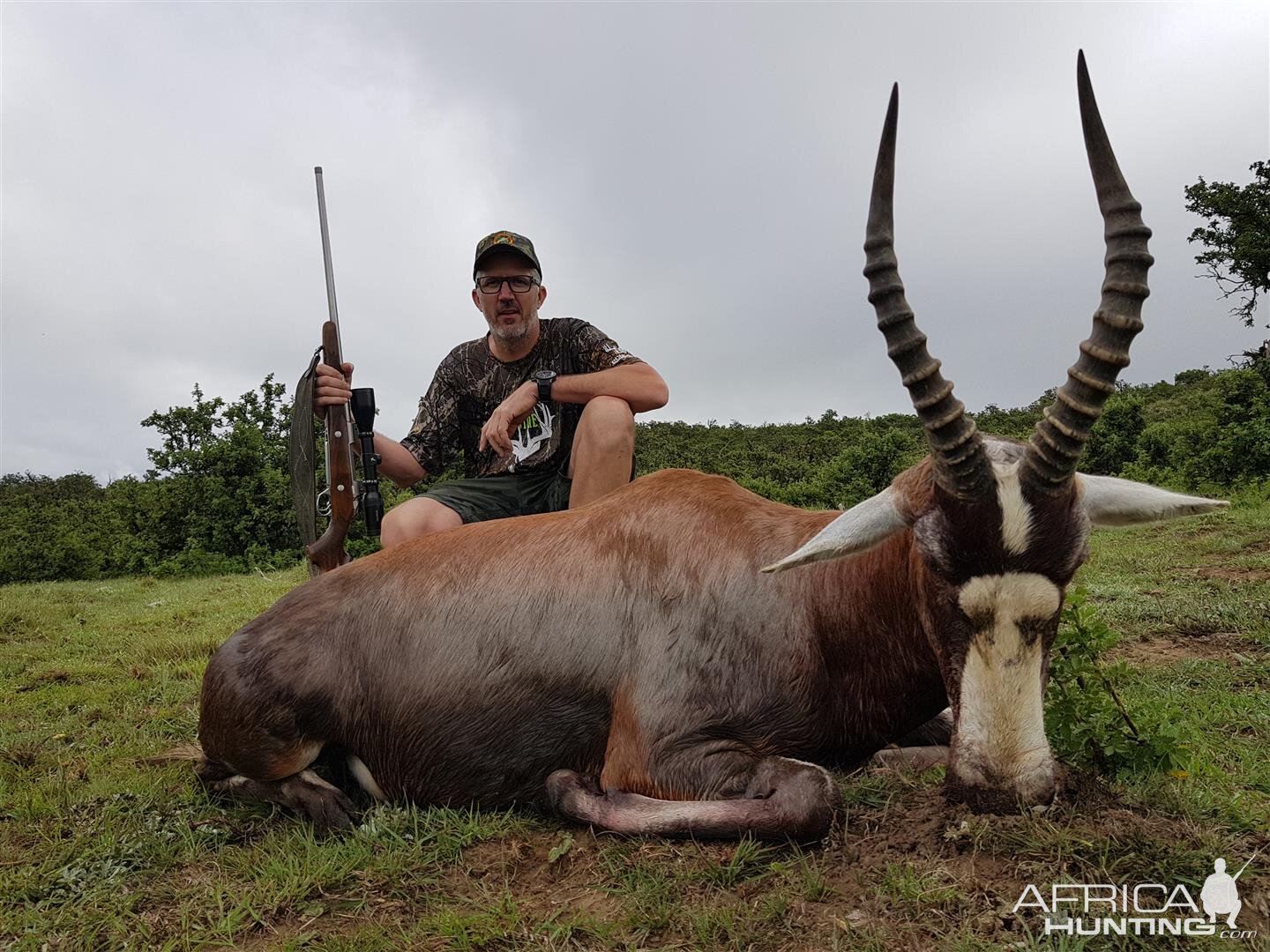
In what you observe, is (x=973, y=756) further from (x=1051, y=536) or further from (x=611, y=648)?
(x=611, y=648)

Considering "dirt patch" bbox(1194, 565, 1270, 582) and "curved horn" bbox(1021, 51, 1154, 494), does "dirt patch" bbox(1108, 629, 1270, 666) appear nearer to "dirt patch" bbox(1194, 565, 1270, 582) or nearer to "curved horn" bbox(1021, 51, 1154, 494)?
"dirt patch" bbox(1194, 565, 1270, 582)

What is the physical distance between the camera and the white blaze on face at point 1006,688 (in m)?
2.70

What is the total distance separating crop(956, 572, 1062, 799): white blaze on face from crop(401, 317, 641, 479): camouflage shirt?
3653 millimetres

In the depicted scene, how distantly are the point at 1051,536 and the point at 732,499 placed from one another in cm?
149

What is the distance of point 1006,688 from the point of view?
8.94 feet

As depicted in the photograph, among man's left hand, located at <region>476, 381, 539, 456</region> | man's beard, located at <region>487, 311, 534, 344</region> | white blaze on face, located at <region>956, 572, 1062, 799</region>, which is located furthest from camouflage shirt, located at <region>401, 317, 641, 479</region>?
white blaze on face, located at <region>956, 572, 1062, 799</region>

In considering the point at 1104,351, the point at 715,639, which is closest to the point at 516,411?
the point at 715,639

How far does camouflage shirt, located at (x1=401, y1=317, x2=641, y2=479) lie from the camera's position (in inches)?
245

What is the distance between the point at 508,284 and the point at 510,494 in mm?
1554

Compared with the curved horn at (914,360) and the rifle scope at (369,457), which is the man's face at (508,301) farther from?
the curved horn at (914,360)

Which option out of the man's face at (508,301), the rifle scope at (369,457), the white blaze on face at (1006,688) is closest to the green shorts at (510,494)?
the rifle scope at (369,457)

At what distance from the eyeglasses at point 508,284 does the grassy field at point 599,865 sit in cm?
371

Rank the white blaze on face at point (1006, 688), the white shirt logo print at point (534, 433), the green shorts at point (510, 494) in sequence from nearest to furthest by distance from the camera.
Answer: the white blaze on face at point (1006, 688)
the green shorts at point (510, 494)
the white shirt logo print at point (534, 433)

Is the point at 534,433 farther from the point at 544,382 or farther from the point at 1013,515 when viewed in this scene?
the point at 1013,515
